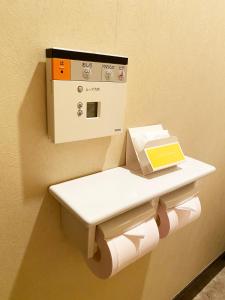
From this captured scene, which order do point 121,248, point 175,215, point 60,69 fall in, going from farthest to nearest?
point 175,215 < point 121,248 < point 60,69

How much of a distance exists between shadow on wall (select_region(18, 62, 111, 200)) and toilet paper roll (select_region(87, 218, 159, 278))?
0.49 feet

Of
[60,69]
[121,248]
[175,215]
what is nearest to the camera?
[60,69]

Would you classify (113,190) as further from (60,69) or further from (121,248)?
(60,69)

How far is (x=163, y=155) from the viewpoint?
563mm

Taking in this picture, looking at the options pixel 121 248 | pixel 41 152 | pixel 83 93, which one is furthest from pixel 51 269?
pixel 83 93

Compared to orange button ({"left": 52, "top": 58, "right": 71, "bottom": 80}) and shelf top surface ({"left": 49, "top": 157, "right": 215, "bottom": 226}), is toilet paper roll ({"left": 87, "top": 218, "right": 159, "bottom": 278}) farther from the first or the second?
orange button ({"left": 52, "top": 58, "right": 71, "bottom": 80})

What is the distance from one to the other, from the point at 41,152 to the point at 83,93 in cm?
14

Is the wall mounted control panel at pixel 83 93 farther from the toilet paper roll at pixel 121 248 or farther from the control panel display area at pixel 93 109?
the toilet paper roll at pixel 121 248

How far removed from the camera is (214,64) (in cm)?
78

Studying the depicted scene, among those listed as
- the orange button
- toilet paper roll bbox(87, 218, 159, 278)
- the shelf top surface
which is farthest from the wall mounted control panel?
toilet paper roll bbox(87, 218, 159, 278)

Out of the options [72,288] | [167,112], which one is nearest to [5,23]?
[167,112]

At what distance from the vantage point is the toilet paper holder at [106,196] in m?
0.42

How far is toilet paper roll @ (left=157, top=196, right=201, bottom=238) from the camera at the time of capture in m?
0.62

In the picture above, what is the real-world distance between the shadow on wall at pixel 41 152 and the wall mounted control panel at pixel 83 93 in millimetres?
20
